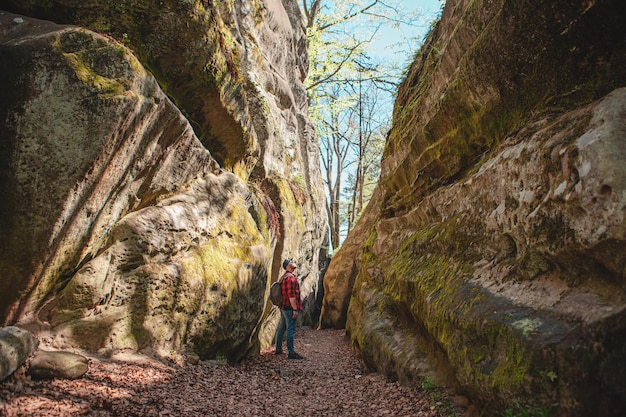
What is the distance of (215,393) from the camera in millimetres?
5090

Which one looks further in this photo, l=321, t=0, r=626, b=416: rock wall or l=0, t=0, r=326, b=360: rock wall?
l=0, t=0, r=326, b=360: rock wall

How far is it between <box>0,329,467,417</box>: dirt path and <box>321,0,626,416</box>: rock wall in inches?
22.1

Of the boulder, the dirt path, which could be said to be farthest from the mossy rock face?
the boulder

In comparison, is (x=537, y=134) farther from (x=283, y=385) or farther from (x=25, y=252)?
(x=25, y=252)

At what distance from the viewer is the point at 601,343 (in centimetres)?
268

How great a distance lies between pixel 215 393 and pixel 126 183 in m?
3.39

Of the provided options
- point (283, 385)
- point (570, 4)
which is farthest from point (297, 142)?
point (570, 4)

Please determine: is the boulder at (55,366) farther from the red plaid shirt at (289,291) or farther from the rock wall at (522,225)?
the red plaid shirt at (289,291)

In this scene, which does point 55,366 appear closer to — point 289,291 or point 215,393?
point 215,393

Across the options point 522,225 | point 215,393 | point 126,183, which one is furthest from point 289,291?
point 522,225

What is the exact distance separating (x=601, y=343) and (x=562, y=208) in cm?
129

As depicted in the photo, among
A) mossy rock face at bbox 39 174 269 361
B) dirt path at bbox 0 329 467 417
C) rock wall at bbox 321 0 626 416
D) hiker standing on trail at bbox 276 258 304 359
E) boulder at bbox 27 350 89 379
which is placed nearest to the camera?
rock wall at bbox 321 0 626 416

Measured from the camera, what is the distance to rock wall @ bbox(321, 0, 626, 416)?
2900mm

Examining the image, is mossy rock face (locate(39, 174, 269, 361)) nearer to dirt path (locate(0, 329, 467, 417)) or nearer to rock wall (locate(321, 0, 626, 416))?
dirt path (locate(0, 329, 467, 417))
